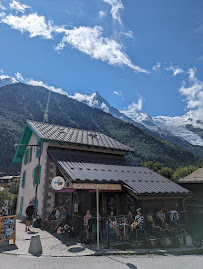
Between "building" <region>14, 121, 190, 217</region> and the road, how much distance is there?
3041mm

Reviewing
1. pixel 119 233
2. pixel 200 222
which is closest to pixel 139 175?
pixel 119 233

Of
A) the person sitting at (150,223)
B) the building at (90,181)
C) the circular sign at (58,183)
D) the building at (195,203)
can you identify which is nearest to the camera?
the person sitting at (150,223)

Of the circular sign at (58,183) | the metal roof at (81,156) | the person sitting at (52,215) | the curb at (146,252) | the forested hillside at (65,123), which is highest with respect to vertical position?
the forested hillside at (65,123)

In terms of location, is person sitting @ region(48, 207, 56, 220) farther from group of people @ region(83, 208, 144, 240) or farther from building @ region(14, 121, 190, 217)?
group of people @ region(83, 208, 144, 240)

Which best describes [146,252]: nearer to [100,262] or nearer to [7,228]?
[100,262]

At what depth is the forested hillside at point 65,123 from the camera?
112 metres

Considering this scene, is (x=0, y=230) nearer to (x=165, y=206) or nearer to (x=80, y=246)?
(x=80, y=246)

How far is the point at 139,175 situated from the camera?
47.9ft

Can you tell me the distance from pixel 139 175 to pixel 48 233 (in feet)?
21.5

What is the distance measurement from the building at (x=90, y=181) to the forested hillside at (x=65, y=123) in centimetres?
8495

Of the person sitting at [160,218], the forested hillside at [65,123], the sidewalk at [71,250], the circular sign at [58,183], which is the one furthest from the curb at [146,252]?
the forested hillside at [65,123]

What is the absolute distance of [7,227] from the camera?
362 inches

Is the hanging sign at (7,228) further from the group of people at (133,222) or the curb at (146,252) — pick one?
the group of people at (133,222)

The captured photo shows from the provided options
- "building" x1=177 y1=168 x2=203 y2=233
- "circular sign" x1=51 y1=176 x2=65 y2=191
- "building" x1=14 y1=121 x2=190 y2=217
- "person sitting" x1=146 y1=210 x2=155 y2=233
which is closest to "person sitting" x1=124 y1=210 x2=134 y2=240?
"person sitting" x1=146 y1=210 x2=155 y2=233
